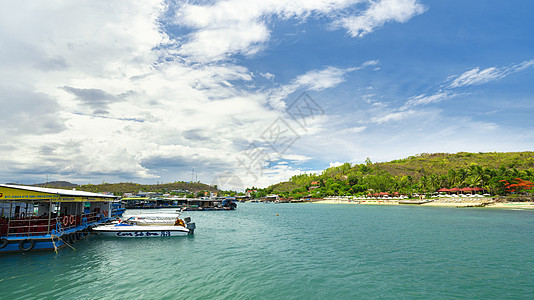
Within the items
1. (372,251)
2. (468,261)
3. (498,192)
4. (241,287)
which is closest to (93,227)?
(241,287)

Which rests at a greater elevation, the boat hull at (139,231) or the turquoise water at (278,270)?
the boat hull at (139,231)

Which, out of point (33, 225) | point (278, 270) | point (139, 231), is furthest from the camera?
point (139, 231)

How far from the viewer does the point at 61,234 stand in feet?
83.0

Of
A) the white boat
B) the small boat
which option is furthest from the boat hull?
the white boat

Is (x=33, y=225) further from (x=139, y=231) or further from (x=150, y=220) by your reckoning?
(x=150, y=220)

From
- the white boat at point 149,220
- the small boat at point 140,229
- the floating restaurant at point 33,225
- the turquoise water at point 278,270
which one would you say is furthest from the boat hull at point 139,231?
the floating restaurant at point 33,225

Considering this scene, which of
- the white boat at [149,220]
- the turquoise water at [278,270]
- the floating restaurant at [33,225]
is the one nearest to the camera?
the turquoise water at [278,270]

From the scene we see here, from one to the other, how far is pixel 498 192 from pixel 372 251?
11709cm

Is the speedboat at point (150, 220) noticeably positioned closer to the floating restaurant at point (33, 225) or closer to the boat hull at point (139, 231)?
the boat hull at point (139, 231)

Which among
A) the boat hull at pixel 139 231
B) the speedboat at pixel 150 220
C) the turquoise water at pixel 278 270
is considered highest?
the speedboat at pixel 150 220

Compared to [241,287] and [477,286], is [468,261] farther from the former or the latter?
[241,287]

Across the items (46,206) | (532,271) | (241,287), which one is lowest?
(532,271)

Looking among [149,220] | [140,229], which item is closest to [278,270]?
[140,229]

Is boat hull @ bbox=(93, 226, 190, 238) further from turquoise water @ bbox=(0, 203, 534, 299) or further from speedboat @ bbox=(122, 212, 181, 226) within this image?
turquoise water @ bbox=(0, 203, 534, 299)
